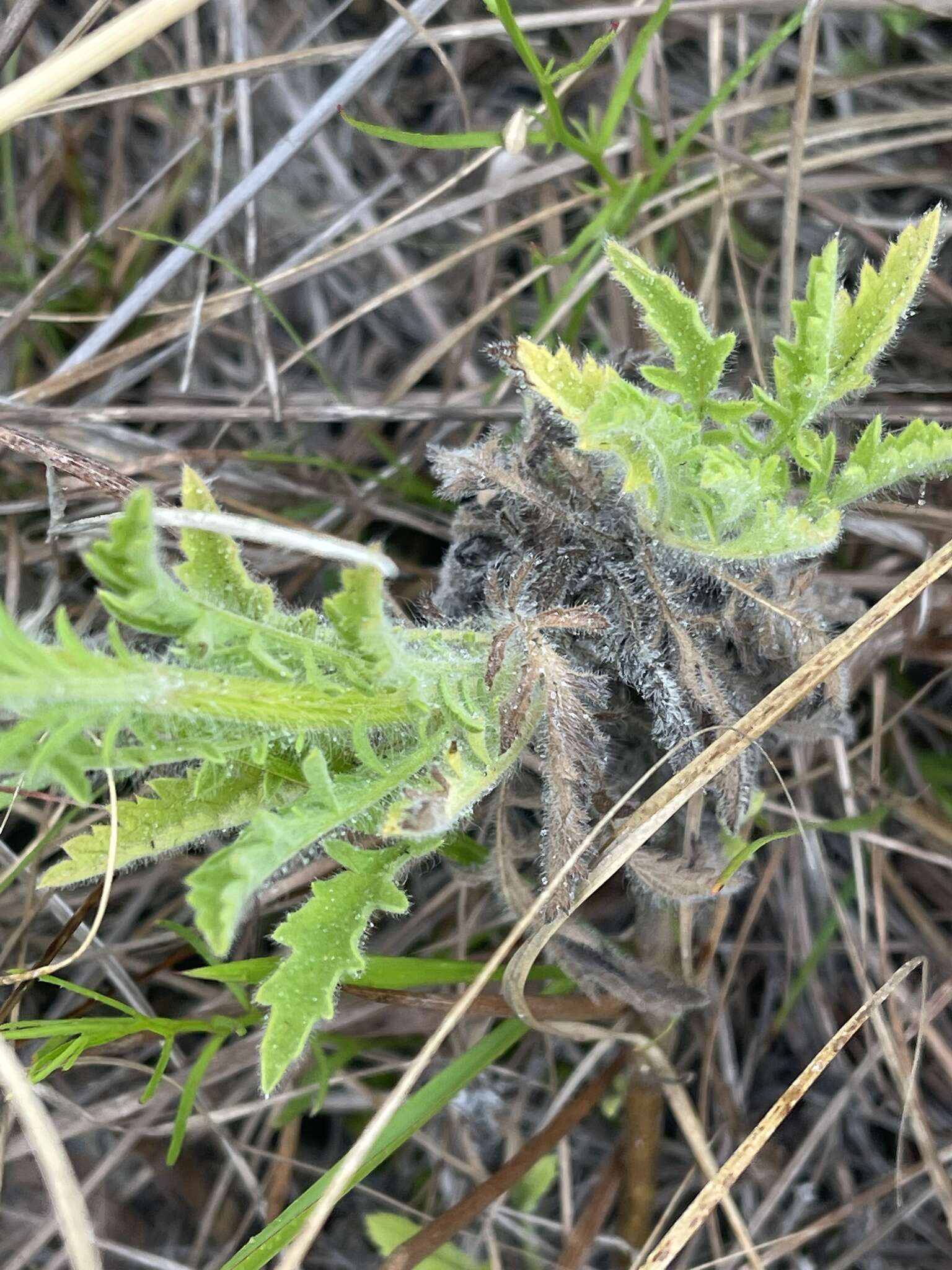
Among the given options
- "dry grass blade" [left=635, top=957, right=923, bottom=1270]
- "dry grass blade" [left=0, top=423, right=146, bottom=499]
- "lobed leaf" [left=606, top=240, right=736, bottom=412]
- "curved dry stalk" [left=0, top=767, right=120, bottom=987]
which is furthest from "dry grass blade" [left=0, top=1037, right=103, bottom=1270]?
"lobed leaf" [left=606, top=240, right=736, bottom=412]

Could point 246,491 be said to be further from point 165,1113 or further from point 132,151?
point 165,1113

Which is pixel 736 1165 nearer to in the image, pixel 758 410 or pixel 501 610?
pixel 501 610

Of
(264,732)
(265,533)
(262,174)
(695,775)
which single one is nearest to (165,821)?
(264,732)

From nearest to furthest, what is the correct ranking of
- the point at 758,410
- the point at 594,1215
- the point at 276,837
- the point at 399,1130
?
the point at 276,837 → the point at 758,410 → the point at 399,1130 → the point at 594,1215

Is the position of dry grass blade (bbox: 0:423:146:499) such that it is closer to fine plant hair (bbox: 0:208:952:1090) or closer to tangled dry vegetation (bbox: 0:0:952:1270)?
tangled dry vegetation (bbox: 0:0:952:1270)

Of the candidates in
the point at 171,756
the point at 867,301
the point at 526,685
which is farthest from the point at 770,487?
the point at 171,756

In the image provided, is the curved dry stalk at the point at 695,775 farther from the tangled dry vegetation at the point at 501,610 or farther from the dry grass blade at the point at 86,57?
the dry grass blade at the point at 86,57

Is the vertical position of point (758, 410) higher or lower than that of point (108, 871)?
higher

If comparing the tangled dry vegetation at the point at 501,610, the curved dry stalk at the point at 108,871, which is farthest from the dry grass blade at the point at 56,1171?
the tangled dry vegetation at the point at 501,610
